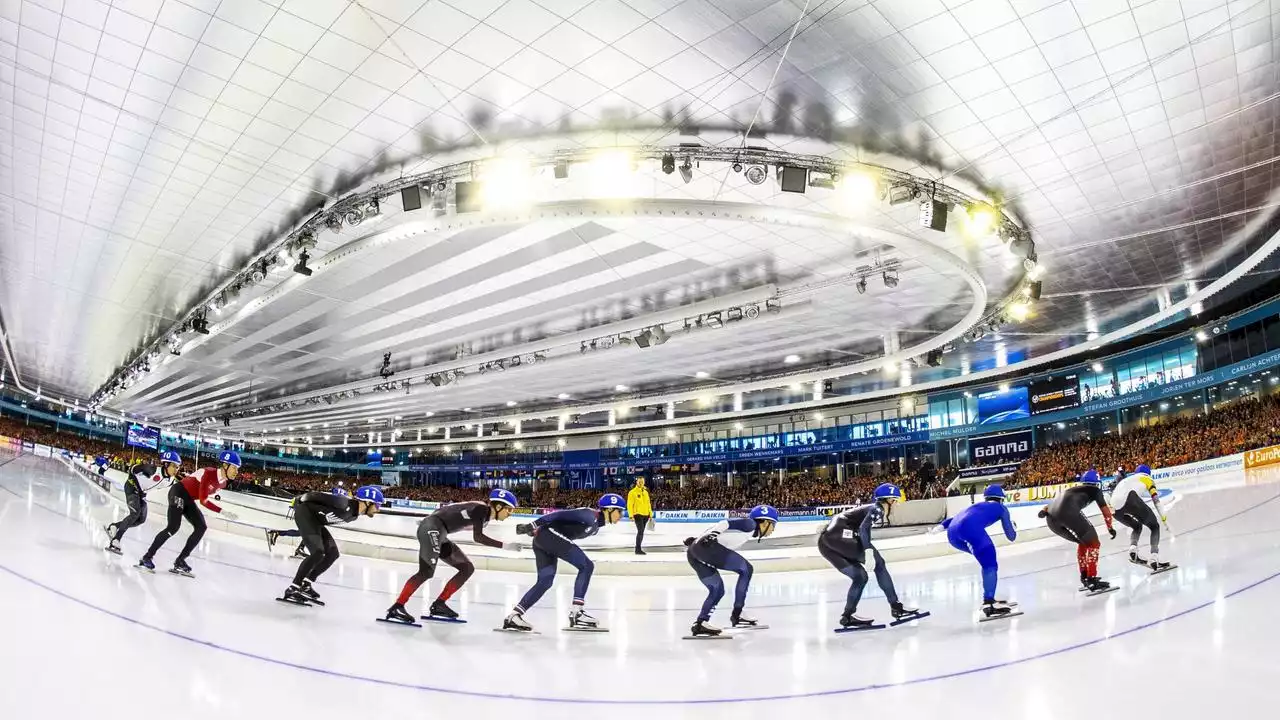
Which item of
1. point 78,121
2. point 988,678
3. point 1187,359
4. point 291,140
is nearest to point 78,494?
point 78,121

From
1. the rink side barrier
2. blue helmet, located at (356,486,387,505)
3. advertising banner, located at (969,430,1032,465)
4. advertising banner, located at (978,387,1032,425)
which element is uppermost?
advertising banner, located at (978,387,1032,425)

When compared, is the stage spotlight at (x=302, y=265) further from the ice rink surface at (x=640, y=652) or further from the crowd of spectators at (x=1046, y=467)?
the ice rink surface at (x=640, y=652)

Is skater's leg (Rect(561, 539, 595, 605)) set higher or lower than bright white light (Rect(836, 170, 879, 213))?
lower

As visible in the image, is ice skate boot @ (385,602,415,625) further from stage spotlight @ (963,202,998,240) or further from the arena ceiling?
stage spotlight @ (963,202,998,240)

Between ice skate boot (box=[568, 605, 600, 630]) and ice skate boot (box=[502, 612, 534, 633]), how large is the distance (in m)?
0.39

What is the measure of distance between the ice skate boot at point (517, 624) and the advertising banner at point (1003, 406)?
1070 inches

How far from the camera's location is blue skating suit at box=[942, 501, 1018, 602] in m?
6.14

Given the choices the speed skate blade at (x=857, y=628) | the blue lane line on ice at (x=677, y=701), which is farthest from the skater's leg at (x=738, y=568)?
the blue lane line on ice at (x=677, y=701)

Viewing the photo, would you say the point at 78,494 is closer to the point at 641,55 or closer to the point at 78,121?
the point at 78,121

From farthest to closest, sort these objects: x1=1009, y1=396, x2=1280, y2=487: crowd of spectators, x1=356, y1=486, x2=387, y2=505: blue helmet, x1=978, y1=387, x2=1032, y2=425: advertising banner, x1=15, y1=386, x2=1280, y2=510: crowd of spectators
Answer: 1. x1=978, y1=387, x2=1032, y2=425: advertising banner
2. x1=15, y1=386, x2=1280, y2=510: crowd of spectators
3. x1=1009, y1=396, x2=1280, y2=487: crowd of spectators
4. x1=356, y1=486, x2=387, y2=505: blue helmet

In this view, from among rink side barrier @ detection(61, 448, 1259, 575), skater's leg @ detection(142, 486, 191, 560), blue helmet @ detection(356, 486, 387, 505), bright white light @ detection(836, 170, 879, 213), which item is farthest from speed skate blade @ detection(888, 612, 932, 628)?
skater's leg @ detection(142, 486, 191, 560)

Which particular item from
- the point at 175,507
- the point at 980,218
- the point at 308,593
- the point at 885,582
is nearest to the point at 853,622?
the point at 885,582

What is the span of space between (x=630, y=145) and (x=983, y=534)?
5955 millimetres

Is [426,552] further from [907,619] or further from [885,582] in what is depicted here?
[907,619]
